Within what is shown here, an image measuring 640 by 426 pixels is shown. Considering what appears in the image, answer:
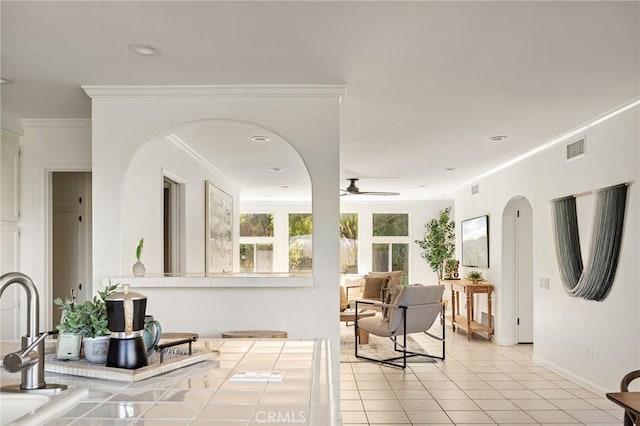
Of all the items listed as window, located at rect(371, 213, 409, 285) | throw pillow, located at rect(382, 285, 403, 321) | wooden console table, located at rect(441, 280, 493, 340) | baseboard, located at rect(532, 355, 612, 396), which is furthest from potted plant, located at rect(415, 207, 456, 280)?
baseboard, located at rect(532, 355, 612, 396)

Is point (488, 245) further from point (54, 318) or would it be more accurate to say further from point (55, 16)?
point (55, 16)

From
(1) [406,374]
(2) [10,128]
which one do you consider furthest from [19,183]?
(1) [406,374]

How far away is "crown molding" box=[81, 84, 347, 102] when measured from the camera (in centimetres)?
364

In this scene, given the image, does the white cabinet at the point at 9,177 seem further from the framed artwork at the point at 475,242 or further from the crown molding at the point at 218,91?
the framed artwork at the point at 475,242

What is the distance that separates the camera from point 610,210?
4.48 metres

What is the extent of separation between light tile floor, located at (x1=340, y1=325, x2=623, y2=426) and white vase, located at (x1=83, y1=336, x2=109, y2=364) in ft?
8.98

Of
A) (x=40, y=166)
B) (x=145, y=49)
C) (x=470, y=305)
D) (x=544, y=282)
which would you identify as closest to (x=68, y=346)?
(x=145, y=49)

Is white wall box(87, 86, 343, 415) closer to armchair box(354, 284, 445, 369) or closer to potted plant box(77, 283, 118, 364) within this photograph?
potted plant box(77, 283, 118, 364)

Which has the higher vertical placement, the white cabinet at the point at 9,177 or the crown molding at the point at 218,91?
the crown molding at the point at 218,91

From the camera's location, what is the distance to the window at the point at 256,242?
12.6 metres

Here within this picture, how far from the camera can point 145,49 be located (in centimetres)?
296

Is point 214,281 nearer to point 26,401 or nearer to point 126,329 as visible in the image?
point 126,329

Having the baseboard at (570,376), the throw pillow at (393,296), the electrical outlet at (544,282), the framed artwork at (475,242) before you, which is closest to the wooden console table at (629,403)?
the baseboard at (570,376)

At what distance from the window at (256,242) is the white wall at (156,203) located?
19.1 feet
